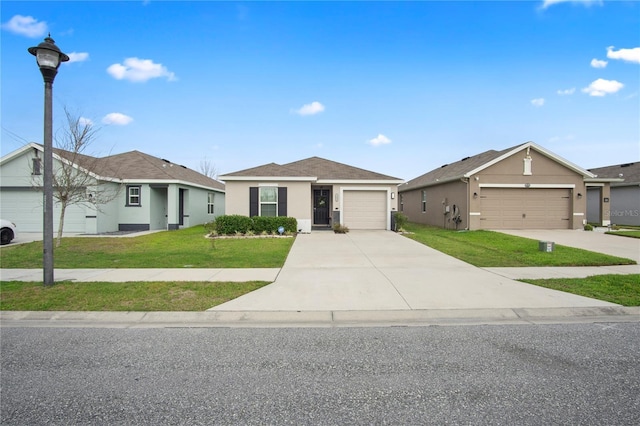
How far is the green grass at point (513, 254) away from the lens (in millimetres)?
9477

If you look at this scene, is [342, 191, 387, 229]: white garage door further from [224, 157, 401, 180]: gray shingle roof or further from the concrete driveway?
the concrete driveway

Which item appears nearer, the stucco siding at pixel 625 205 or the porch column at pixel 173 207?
the porch column at pixel 173 207

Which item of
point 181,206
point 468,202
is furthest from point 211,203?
point 468,202

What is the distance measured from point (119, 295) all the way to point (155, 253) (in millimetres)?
5469

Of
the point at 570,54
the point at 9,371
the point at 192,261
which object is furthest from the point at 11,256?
the point at 570,54

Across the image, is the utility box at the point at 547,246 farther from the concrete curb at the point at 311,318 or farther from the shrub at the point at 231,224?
the shrub at the point at 231,224

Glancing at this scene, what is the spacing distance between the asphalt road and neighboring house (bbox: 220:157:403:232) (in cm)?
1314

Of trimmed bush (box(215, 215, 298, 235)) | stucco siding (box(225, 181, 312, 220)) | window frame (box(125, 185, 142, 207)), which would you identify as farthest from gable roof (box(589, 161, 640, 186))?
window frame (box(125, 185, 142, 207))

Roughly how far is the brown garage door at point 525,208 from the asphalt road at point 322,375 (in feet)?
50.5

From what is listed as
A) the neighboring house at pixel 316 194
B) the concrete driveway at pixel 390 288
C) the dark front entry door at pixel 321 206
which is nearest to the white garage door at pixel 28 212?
the neighboring house at pixel 316 194

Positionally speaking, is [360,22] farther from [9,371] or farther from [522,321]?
[9,371]

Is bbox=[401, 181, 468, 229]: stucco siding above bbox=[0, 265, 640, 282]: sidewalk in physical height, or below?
above

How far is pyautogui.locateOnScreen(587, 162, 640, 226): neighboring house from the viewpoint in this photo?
Result: 891 inches

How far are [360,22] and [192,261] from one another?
499 inches
